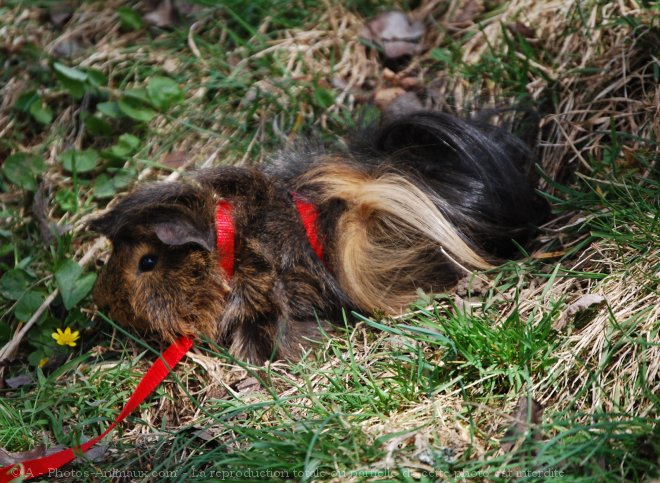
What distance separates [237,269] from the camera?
335cm

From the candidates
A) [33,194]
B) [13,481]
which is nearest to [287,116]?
[33,194]

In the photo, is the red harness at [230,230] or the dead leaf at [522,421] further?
the red harness at [230,230]

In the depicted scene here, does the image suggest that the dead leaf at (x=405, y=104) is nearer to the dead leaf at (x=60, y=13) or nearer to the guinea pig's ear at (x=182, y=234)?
the guinea pig's ear at (x=182, y=234)

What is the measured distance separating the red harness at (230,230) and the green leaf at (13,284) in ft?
3.92

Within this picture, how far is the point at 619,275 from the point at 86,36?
12.7 ft

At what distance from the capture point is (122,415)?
2.92 meters

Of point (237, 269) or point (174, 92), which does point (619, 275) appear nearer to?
point (237, 269)

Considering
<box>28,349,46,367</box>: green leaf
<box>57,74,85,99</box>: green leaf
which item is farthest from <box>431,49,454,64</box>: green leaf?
<box>28,349,46,367</box>: green leaf

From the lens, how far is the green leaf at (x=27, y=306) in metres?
3.58

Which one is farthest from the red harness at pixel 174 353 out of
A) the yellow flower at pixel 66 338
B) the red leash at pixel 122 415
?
the yellow flower at pixel 66 338

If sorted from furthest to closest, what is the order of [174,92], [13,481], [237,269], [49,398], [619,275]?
[174,92]
[237,269]
[49,398]
[619,275]
[13,481]

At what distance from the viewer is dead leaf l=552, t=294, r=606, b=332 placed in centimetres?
272

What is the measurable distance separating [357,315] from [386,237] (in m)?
0.64

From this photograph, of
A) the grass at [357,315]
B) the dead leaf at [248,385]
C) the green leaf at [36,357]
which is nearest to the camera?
the grass at [357,315]
